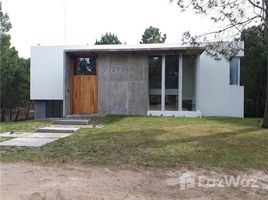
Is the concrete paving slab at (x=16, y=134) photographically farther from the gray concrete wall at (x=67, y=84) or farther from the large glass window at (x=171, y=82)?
the large glass window at (x=171, y=82)

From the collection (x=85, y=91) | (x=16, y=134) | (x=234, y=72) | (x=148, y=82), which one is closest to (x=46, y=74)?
(x=85, y=91)

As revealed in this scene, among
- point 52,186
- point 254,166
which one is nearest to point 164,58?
point 254,166

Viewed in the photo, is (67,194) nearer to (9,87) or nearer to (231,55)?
(231,55)

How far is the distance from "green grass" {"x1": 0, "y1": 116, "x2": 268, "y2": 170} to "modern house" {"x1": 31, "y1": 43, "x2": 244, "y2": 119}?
22.2 feet

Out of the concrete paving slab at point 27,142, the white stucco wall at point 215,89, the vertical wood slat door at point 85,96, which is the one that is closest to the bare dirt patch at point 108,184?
the concrete paving slab at point 27,142

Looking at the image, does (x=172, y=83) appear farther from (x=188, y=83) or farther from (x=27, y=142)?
(x=27, y=142)

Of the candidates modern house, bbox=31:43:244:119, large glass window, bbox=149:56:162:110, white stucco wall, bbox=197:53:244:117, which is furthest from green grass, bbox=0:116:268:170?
white stucco wall, bbox=197:53:244:117

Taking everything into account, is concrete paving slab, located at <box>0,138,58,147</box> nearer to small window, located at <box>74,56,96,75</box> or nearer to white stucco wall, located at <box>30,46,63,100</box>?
small window, located at <box>74,56,96,75</box>

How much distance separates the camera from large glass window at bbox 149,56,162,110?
17.3 m

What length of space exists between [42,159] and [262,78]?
2573 cm

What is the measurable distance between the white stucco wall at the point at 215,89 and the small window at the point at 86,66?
18.5 feet

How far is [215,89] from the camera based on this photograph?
1789 centimetres

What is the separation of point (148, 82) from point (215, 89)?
3589 millimetres

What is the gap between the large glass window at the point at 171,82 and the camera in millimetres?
17078
